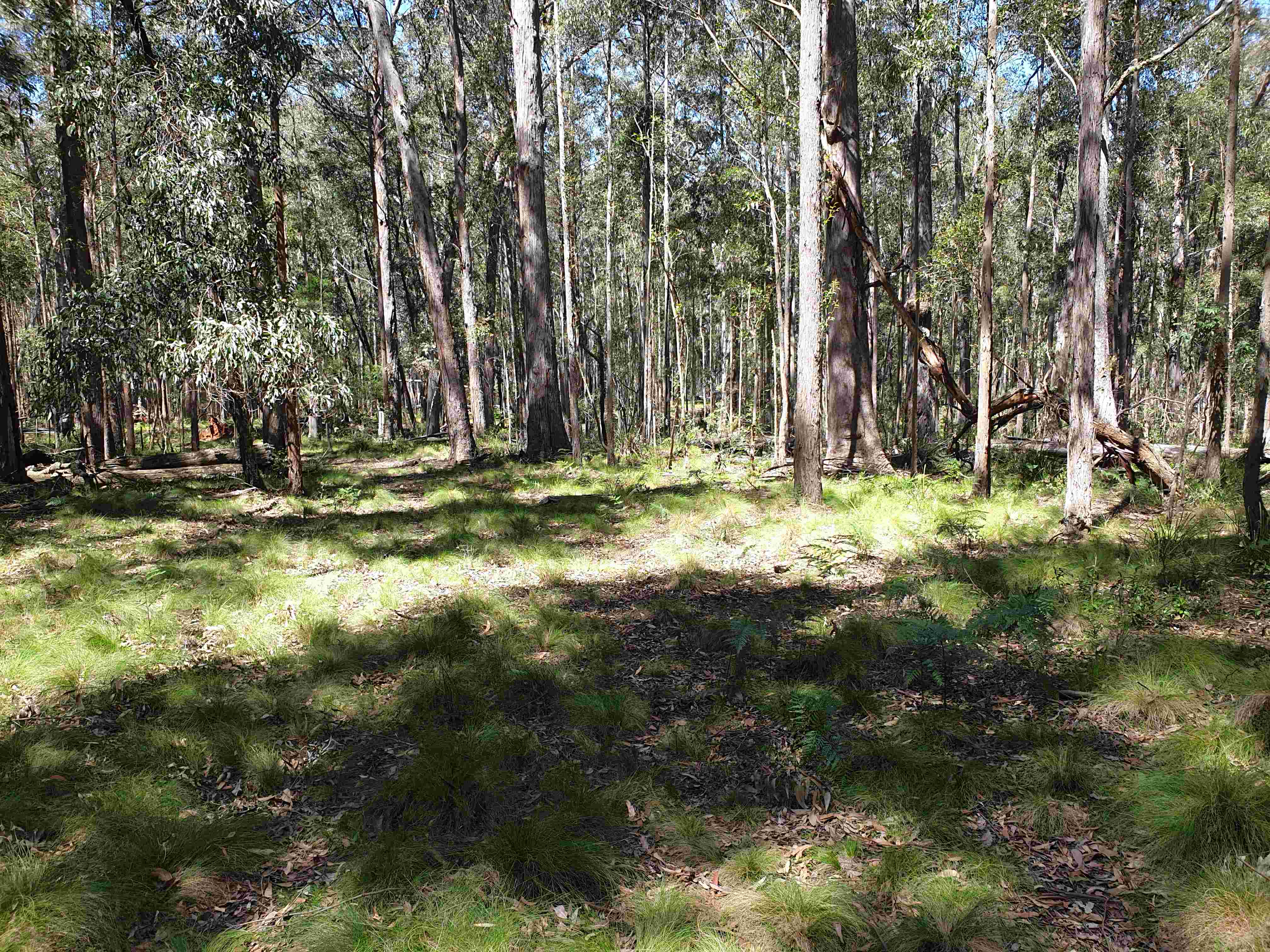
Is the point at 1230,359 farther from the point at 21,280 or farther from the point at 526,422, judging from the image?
the point at 21,280

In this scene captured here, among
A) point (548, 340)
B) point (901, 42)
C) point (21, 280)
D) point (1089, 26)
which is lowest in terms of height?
point (548, 340)

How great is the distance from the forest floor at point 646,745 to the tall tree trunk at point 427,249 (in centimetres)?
766

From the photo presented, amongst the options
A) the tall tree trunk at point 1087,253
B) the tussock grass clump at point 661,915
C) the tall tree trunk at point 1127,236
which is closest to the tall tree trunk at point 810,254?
the tall tree trunk at point 1087,253

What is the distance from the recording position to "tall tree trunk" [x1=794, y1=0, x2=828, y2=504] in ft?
28.7

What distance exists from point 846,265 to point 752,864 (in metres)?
10.7

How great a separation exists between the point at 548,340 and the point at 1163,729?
12869 millimetres

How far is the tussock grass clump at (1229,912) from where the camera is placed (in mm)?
2471

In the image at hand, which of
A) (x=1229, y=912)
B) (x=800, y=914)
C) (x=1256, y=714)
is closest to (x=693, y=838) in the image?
(x=800, y=914)

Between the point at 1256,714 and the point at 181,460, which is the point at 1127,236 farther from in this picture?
the point at 181,460

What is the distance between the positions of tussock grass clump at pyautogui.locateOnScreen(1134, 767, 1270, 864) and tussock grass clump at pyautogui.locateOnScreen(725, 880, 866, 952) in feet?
4.72

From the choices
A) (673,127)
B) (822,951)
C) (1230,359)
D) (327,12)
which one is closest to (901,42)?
(673,127)

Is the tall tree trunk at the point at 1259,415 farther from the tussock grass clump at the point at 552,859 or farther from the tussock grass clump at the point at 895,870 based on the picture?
the tussock grass clump at the point at 552,859

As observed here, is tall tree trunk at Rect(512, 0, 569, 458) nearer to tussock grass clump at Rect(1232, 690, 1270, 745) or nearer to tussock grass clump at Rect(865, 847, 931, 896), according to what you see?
tussock grass clump at Rect(865, 847, 931, 896)

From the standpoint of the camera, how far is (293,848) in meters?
3.41
